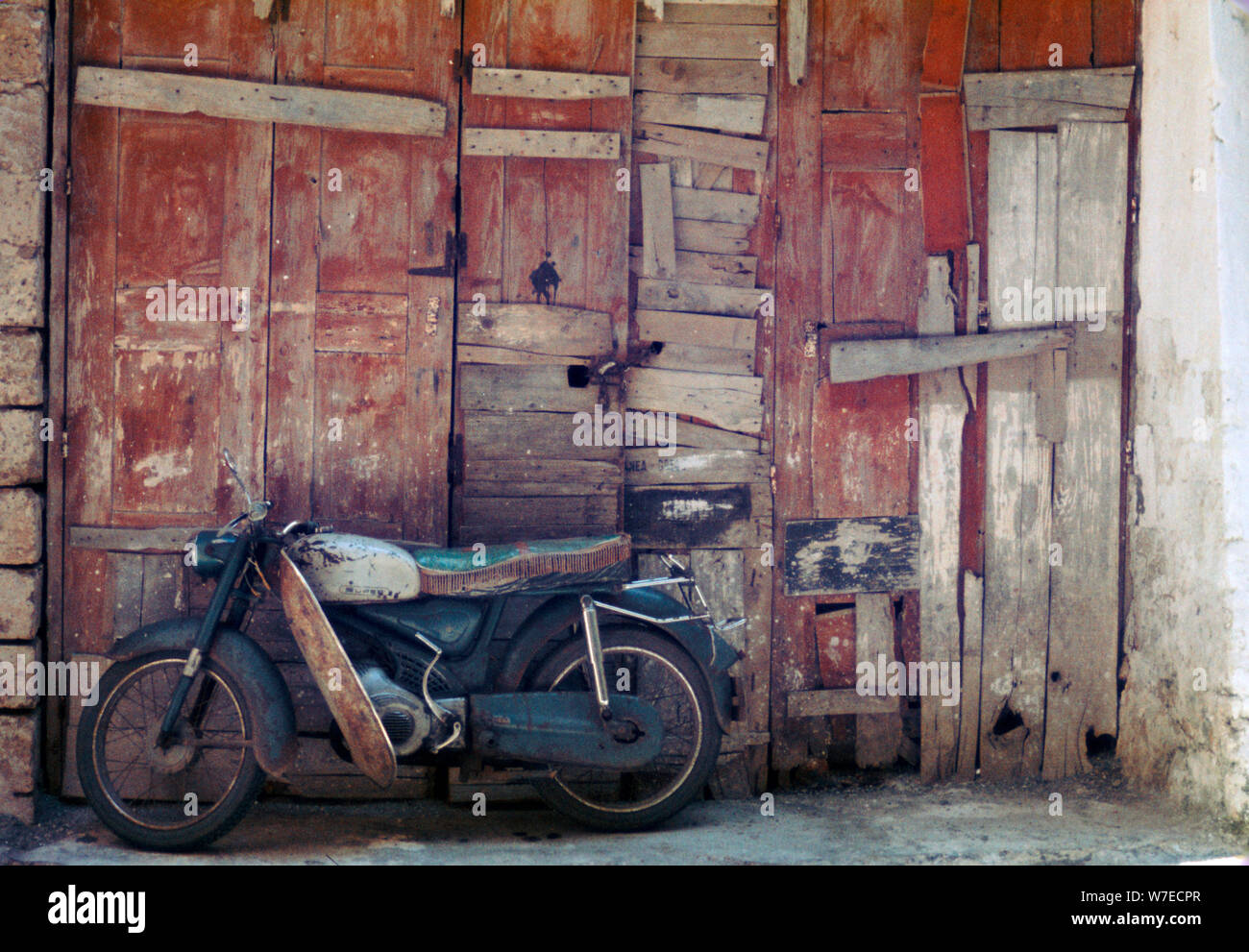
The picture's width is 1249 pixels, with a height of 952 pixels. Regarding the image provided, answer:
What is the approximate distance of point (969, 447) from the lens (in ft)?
14.6

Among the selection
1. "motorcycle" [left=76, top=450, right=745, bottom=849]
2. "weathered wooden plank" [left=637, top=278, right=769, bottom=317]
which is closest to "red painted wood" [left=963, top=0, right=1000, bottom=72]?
"weathered wooden plank" [left=637, top=278, right=769, bottom=317]

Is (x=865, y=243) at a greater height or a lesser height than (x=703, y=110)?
lesser

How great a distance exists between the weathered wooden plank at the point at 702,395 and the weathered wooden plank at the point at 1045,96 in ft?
5.16

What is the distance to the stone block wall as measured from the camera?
12.8 feet

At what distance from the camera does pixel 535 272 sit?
431 centimetres

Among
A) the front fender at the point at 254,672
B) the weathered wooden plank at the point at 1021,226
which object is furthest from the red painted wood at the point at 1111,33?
the front fender at the point at 254,672

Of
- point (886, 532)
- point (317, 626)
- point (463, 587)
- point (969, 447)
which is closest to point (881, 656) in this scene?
point (886, 532)

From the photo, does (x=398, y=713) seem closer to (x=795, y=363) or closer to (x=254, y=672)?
(x=254, y=672)

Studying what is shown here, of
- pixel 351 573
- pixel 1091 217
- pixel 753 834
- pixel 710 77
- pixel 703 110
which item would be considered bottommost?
pixel 753 834

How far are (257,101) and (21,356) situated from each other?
1.44 metres

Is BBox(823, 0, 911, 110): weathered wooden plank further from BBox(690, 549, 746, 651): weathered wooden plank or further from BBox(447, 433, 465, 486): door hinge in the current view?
BBox(447, 433, 465, 486): door hinge

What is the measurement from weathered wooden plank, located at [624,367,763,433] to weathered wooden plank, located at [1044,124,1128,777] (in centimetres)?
143

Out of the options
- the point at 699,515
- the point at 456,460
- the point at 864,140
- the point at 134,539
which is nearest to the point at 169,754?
the point at 134,539
